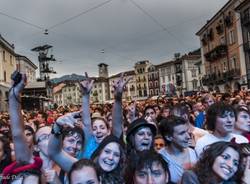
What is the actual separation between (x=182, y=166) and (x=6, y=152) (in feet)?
6.20

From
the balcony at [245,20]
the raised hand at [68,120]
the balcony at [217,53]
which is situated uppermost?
the balcony at [245,20]

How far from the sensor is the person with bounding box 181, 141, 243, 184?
3.63m

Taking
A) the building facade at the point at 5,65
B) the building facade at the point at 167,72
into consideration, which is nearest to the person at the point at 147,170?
the building facade at the point at 5,65

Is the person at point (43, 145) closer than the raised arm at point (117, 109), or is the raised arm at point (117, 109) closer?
the person at point (43, 145)

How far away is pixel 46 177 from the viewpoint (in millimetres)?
3863

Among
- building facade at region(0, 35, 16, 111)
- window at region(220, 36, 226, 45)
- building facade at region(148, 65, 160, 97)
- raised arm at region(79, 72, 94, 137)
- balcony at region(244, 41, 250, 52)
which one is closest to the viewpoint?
raised arm at region(79, 72, 94, 137)

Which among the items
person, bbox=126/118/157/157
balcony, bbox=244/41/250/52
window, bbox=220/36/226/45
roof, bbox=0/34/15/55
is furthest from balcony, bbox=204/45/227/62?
person, bbox=126/118/157/157

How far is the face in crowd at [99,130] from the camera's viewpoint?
5578 millimetres

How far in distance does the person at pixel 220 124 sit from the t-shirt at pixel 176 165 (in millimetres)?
351

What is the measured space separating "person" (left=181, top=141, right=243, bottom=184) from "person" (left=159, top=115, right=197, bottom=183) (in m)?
0.61

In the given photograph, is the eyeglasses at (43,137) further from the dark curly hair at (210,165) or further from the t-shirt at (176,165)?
the dark curly hair at (210,165)

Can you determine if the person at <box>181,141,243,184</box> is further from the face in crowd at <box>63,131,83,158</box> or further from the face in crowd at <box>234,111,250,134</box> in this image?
the face in crowd at <box>234,111,250,134</box>

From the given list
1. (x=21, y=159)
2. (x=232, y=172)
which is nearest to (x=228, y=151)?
(x=232, y=172)

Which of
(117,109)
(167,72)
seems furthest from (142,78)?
(117,109)
